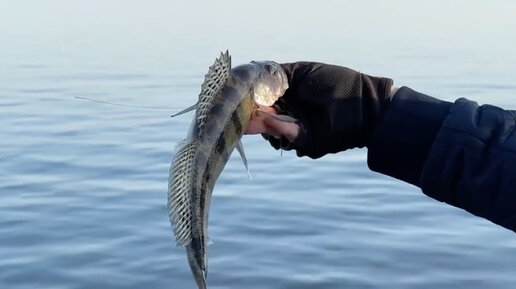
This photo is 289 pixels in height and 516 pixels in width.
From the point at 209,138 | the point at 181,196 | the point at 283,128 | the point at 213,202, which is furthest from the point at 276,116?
the point at 213,202

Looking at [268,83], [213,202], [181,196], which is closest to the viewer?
[181,196]

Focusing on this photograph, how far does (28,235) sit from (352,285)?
11.6 feet

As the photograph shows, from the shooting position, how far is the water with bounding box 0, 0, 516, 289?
28.9 ft

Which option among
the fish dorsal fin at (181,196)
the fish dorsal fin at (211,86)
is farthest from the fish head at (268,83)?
the fish dorsal fin at (181,196)

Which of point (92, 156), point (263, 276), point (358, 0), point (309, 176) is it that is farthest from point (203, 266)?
point (358, 0)

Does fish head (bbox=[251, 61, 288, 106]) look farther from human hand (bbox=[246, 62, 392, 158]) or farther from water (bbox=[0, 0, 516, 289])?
water (bbox=[0, 0, 516, 289])

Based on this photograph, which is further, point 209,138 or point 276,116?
point 276,116

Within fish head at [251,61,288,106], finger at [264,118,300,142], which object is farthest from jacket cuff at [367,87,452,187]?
fish head at [251,61,288,106]

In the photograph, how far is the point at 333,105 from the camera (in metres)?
3.82

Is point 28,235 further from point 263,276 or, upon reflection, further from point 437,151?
point 437,151

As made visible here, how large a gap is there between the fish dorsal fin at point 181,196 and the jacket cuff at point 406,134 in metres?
0.73

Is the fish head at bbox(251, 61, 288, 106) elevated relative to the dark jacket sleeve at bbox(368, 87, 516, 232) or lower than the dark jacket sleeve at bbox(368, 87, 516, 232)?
elevated

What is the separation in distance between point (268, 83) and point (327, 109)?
0.87 feet

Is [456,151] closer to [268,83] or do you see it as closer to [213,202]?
[268,83]
